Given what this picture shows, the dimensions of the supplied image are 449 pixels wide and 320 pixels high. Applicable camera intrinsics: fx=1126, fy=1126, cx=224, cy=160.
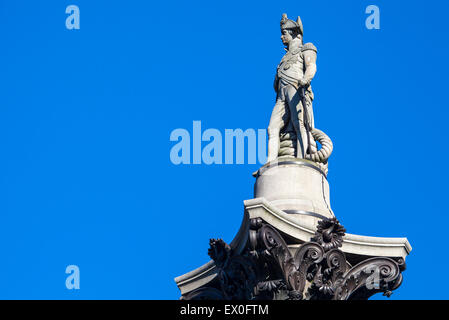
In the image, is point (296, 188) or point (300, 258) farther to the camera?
point (296, 188)

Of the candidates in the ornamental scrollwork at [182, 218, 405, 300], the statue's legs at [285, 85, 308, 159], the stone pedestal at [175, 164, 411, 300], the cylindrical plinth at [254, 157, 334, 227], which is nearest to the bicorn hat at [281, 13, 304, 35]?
the statue's legs at [285, 85, 308, 159]

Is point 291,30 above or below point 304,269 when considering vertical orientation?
above

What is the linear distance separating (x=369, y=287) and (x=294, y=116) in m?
5.75

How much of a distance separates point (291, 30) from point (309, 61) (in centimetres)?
165

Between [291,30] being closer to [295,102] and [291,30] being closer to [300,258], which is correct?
[295,102]

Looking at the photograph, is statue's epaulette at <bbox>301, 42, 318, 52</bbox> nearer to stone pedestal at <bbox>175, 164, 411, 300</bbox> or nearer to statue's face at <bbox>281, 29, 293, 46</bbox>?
statue's face at <bbox>281, 29, 293, 46</bbox>

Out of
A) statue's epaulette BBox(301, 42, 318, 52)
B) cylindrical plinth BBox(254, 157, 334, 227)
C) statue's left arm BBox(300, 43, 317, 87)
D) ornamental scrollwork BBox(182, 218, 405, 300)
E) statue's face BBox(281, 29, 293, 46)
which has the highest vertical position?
statue's face BBox(281, 29, 293, 46)

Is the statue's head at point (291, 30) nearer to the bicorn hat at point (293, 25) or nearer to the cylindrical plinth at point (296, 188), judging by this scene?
the bicorn hat at point (293, 25)

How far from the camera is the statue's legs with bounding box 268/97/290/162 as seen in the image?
98.1 ft

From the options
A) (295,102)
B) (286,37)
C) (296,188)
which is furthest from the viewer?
(286,37)

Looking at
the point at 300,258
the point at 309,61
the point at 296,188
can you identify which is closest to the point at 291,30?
the point at 309,61

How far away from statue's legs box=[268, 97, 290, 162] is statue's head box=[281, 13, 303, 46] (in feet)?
6.49

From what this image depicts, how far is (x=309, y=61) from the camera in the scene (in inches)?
1212
